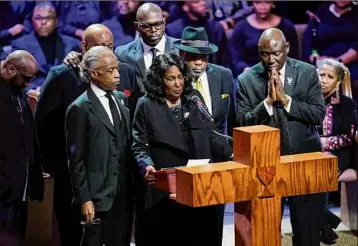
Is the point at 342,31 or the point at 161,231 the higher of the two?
the point at 342,31

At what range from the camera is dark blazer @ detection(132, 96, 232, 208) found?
15.4 feet

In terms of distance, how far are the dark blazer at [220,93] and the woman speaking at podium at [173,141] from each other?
450 mm

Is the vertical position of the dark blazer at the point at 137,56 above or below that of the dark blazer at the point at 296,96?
above

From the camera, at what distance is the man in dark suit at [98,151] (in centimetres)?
465

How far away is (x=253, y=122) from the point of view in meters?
5.06

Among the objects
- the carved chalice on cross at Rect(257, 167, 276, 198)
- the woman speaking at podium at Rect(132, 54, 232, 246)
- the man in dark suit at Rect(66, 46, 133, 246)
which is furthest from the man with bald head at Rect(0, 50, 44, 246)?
the carved chalice on cross at Rect(257, 167, 276, 198)

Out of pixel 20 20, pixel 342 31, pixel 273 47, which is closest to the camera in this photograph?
pixel 273 47

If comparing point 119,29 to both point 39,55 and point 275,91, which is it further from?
point 275,91

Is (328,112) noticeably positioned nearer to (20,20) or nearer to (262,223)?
(20,20)

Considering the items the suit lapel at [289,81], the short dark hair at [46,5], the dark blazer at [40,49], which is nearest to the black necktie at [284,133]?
the suit lapel at [289,81]

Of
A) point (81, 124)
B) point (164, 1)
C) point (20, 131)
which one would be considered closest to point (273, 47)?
point (81, 124)

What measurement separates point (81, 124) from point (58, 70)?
23.7 inches

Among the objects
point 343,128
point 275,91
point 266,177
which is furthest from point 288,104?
point 343,128

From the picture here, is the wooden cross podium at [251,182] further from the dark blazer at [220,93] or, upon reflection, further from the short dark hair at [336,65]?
the short dark hair at [336,65]
